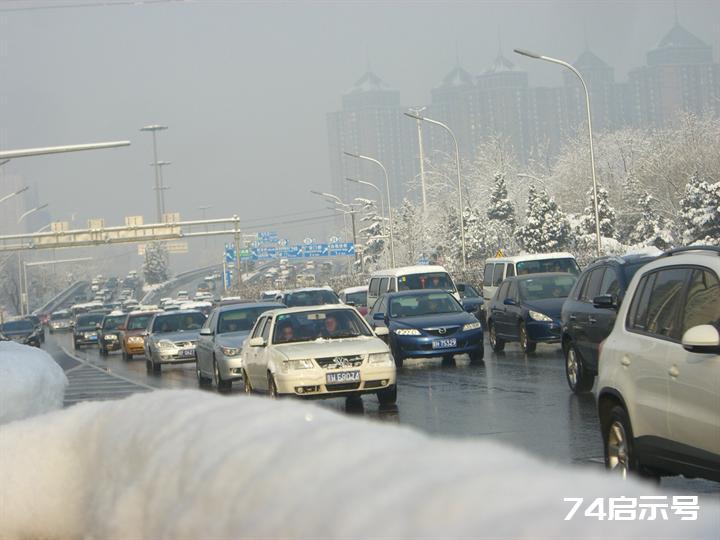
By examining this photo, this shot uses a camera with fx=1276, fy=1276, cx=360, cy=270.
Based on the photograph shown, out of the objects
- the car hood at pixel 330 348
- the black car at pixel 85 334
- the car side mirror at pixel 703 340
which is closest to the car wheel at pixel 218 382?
the car hood at pixel 330 348

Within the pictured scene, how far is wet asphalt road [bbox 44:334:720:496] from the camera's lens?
1180cm

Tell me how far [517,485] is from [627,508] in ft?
0.82

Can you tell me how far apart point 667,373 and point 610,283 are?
8797 mm

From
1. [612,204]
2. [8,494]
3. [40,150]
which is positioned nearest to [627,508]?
[8,494]

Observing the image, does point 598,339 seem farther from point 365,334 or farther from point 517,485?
point 517,485

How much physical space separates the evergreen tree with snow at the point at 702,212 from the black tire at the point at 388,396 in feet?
143

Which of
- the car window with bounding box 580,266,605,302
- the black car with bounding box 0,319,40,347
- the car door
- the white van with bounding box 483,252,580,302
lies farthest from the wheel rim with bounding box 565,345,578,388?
the black car with bounding box 0,319,40,347

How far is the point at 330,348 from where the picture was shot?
55.6 feet

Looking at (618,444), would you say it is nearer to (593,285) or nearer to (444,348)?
(593,285)

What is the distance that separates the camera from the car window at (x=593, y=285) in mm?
16688

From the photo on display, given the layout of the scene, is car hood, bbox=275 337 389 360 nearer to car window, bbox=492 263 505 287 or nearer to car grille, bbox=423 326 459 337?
car grille, bbox=423 326 459 337

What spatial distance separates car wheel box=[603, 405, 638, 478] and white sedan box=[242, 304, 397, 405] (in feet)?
26.4

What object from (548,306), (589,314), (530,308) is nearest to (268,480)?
(589,314)

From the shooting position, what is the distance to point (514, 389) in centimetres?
1811
